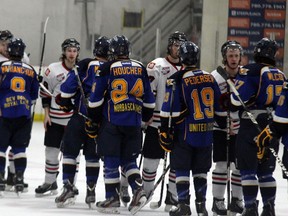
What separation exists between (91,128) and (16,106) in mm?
938

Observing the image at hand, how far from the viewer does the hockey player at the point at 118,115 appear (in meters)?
6.45

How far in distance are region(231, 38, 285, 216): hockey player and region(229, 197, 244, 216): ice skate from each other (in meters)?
0.55

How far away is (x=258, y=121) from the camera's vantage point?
19.8ft

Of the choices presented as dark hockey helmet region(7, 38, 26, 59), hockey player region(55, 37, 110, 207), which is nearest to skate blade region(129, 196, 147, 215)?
hockey player region(55, 37, 110, 207)

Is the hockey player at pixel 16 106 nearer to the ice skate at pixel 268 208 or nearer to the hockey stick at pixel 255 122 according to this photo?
the hockey stick at pixel 255 122

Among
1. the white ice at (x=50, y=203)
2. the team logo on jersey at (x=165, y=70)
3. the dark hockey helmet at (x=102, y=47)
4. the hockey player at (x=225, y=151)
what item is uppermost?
the dark hockey helmet at (x=102, y=47)

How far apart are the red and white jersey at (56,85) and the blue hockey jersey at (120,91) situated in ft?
3.58

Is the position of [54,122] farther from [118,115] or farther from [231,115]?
[231,115]

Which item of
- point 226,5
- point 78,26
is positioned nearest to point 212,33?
point 226,5

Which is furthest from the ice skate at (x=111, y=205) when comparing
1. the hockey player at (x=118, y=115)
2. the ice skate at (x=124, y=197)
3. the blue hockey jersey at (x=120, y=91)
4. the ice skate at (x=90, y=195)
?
the blue hockey jersey at (x=120, y=91)

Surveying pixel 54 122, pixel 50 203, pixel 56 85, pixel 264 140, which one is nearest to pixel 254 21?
pixel 56 85

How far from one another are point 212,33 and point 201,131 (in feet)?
29.5

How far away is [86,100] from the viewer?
22.5 ft

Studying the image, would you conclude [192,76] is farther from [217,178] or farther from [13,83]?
[13,83]
